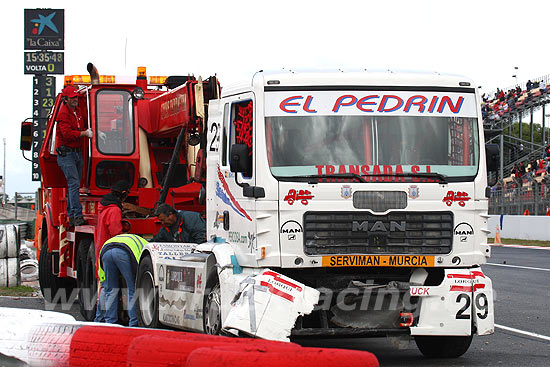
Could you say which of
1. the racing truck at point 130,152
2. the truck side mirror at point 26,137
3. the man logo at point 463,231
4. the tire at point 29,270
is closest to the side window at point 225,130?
the racing truck at point 130,152

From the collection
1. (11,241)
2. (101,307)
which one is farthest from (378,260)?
(11,241)

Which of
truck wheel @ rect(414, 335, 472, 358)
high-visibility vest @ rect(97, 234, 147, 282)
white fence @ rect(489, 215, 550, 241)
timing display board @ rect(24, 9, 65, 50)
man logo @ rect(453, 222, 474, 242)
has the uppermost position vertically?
timing display board @ rect(24, 9, 65, 50)

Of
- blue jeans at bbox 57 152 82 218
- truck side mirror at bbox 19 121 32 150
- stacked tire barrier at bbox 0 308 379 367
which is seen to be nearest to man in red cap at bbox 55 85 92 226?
blue jeans at bbox 57 152 82 218

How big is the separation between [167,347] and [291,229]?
8.82ft

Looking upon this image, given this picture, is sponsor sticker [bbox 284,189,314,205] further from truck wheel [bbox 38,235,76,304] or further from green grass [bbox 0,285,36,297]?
green grass [bbox 0,285,36,297]

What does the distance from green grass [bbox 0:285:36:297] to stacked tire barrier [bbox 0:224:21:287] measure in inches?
8.0

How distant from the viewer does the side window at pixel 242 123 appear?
31.1 ft

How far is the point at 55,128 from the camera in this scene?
1479 cm

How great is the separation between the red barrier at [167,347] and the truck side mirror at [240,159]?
260 cm

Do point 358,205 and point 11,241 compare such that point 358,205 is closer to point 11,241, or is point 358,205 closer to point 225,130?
point 225,130

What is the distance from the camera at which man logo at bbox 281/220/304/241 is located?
916 cm

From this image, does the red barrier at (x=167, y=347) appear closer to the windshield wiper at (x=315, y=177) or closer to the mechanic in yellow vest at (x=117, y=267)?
the windshield wiper at (x=315, y=177)

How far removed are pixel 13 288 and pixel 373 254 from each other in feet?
35.9

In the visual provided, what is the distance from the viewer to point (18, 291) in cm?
1798
